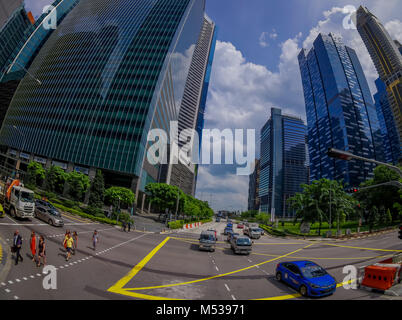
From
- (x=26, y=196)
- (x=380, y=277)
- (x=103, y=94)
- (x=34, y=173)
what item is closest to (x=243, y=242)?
(x=380, y=277)

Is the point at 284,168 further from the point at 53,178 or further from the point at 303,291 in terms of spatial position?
the point at 303,291

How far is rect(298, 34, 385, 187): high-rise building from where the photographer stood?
133 metres

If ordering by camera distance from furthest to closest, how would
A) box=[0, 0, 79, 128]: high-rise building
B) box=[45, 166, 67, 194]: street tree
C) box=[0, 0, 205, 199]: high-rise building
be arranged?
box=[0, 0, 79, 128]: high-rise building < box=[0, 0, 205, 199]: high-rise building < box=[45, 166, 67, 194]: street tree

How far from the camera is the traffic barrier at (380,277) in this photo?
9.84 m

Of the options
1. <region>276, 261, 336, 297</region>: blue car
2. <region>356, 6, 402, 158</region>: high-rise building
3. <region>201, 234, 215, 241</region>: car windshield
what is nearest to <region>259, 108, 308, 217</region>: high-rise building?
<region>356, 6, 402, 158</region>: high-rise building

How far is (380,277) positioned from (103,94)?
7958 cm

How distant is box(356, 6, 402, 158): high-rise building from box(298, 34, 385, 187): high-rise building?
1497 cm

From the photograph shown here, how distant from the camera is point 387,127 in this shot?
165000 mm

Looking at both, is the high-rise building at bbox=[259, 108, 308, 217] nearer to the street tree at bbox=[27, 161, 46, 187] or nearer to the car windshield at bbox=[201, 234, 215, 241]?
the street tree at bbox=[27, 161, 46, 187]

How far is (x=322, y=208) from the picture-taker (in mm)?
44250
